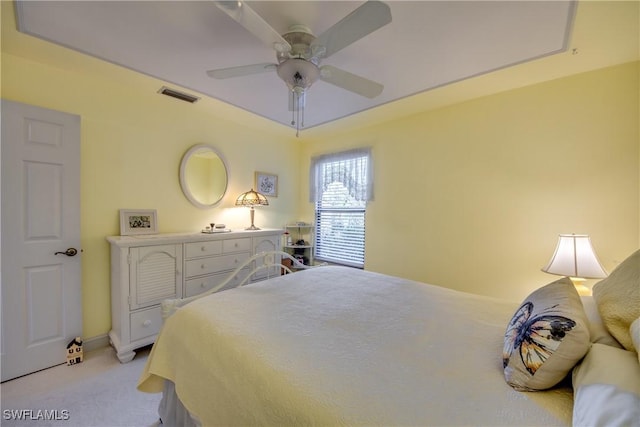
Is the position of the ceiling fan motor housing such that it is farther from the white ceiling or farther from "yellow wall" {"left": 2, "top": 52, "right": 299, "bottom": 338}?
"yellow wall" {"left": 2, "top": 52, "right": 299, "bottom": 338}

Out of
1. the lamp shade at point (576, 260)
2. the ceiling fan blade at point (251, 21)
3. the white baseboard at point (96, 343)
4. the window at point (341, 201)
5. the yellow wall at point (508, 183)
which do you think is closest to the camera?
the ceiling fan blade at point (251, 21)

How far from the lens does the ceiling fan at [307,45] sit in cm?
110

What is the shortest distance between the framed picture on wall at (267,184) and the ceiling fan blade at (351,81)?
208 cm

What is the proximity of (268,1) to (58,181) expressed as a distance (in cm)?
210

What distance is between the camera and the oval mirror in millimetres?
2785

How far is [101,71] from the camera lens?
2098mm

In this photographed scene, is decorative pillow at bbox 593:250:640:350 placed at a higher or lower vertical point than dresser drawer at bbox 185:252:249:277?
higher

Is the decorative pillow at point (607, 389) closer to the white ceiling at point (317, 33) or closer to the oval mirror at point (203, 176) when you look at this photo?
the white ceiling at point (317, 33)

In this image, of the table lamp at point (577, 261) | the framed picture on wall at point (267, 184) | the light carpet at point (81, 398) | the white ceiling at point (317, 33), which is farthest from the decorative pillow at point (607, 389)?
the framed picture on wall at point (267, 184)

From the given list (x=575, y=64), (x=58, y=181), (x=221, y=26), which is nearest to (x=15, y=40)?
(x=58, y=181)

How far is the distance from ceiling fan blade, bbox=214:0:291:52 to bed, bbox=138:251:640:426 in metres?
1.37

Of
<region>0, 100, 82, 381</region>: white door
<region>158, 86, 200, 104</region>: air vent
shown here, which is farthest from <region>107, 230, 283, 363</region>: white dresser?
<region>158, 86, 200, 104</region>: air vent

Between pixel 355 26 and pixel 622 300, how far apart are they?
1558 mm

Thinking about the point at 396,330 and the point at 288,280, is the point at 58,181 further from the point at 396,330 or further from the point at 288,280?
the point at 396,330
